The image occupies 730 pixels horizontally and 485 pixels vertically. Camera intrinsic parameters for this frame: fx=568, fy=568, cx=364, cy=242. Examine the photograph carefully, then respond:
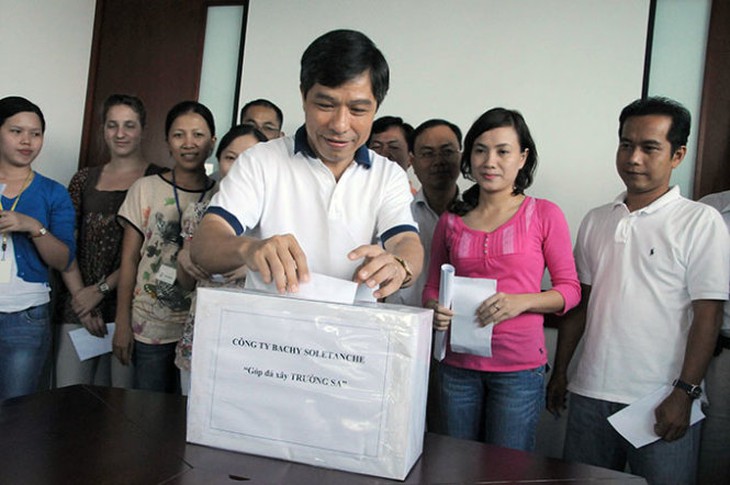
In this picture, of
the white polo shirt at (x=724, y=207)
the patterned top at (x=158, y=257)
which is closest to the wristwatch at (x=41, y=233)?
the patterned top at (x=158, y=257)

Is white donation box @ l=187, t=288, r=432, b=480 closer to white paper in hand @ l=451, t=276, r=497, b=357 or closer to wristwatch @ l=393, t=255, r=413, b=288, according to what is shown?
wristwatch @ l=393, t=255, r=413, b=288

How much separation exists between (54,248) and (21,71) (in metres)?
1.19

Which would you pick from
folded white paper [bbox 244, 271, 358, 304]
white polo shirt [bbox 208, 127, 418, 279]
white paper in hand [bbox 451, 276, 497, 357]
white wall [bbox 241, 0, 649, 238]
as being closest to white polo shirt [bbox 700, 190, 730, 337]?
white wall [bbox 241, 0, 649, 238]

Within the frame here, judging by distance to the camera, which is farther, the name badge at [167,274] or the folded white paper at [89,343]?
the folded white paper at [89,343]

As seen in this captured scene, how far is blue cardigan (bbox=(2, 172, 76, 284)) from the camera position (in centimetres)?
210

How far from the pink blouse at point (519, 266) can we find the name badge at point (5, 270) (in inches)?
59.3

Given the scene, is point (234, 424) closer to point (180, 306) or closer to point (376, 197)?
point (376, 197)

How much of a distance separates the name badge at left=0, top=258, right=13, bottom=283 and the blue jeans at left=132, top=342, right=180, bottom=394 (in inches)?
20.3

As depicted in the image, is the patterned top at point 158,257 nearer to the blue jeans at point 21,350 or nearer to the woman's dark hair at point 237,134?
the woman's dark hair at point 237,134

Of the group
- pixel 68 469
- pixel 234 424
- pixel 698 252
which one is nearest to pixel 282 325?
pixel 234 424

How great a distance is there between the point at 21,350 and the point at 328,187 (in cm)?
151

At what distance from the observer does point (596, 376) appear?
1.66 meters

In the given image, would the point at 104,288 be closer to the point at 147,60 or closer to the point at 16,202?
the point at 16,202

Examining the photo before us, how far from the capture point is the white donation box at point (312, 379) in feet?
2.60
